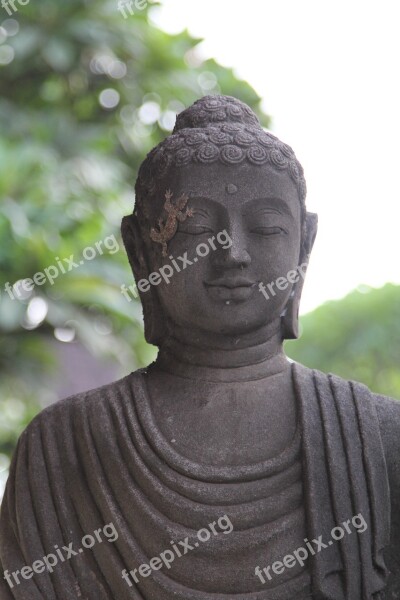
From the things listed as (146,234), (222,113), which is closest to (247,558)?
(146,234)

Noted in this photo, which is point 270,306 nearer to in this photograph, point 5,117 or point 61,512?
point 61,512

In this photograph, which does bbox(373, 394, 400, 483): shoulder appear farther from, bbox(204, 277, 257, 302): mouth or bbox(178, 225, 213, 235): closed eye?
bbox(178, 225, 213, 235): closed eye

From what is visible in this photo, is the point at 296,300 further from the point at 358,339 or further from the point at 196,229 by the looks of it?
the point at 358,339

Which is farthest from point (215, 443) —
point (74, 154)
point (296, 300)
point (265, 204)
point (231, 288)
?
point (74, 154)

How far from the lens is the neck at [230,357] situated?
330 cm

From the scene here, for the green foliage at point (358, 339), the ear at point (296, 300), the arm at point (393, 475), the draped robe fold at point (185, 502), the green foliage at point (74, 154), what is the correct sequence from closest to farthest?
the draped robe fold at point (185, 502) < the arm at point (393, 475) < the ear at point (296, 300) < the green foliage at point (74, 154) < the green foliage at point (358, 339)

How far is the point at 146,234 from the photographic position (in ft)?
11.2

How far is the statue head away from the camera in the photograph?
3223 millimetres

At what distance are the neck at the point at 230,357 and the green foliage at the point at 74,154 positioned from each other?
4.06 m

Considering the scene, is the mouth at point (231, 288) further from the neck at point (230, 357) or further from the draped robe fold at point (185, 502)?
the draped robe fold at point (185, 502)

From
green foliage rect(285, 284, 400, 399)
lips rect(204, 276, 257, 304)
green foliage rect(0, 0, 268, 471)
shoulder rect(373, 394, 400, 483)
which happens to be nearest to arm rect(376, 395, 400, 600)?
shoulder rect(373, 394, 400, 483)

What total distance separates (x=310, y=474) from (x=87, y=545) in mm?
703

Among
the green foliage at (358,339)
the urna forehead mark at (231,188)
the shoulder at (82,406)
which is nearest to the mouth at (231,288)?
the urna forehead mark at (231,188)

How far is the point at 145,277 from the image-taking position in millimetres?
3469
